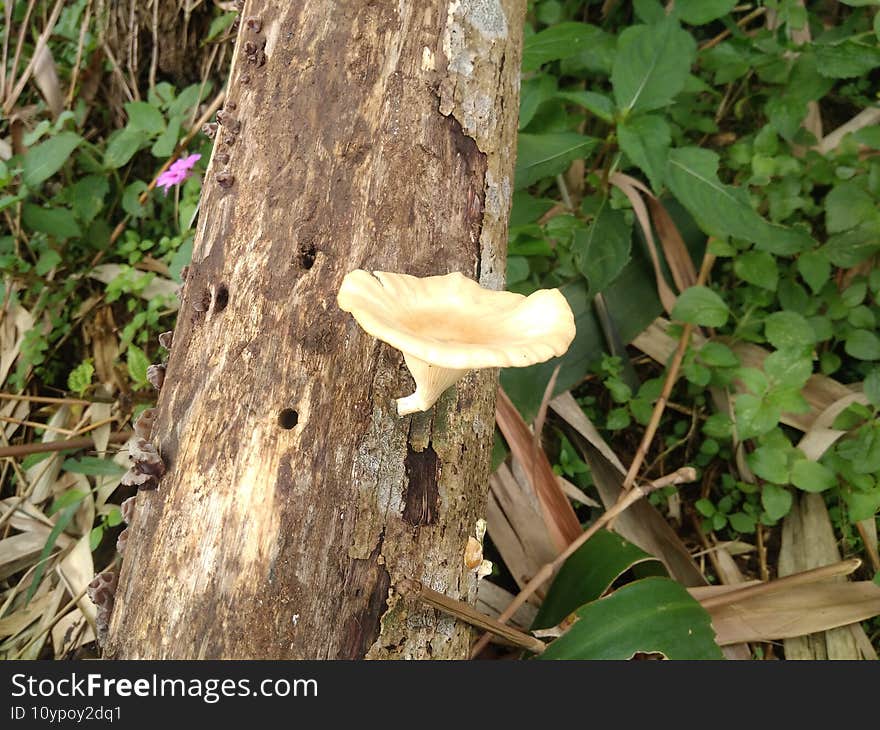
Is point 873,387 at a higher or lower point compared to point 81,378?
higher

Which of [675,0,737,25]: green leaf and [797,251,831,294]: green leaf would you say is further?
[675,0,737,25]: green leaf

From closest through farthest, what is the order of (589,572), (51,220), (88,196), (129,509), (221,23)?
(129,509) < (589,572) < (51,220) < (88,196) < (221,23)

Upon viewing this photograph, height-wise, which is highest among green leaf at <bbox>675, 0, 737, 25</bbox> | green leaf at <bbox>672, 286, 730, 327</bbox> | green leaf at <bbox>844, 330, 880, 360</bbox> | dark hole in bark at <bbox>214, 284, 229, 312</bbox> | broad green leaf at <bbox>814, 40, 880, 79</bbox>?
green leaf at <bbox>675, 0, 737, 25</bbox>

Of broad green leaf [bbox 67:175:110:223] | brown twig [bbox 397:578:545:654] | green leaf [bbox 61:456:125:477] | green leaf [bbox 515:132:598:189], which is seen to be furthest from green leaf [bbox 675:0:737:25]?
green leaf [bbox 61:456:125:477]

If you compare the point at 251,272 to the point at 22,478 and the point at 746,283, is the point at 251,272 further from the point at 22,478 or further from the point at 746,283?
the point at 746,283

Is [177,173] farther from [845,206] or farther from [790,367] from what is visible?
[845,206]

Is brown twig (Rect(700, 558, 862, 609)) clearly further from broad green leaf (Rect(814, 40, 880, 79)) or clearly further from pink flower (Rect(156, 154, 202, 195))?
pink flower (Rect(156, 154, 202, 195))

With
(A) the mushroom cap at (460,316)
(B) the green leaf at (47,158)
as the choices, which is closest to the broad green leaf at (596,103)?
(A) the mushroom cap at (460,316)

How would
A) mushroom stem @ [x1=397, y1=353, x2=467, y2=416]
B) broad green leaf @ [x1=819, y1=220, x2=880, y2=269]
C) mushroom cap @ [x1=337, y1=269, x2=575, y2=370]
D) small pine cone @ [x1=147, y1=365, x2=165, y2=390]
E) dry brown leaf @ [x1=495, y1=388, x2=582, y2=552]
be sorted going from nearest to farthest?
mushroom cap @ [x1=337, y1=269, x2=575, y2=370]
mushroom stem @ [x1=397, y1=353, x2=467, y2=416]
small pine cone @ [x1=147, y1=365, x2=165, y2=390]
dry brown leaf @ [x1=495, y1=388, x2=582, y2=552]
broad green leaf @ [x1=819, y1=220, x2=880, y2=269]

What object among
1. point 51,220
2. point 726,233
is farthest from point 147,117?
point 726,233
